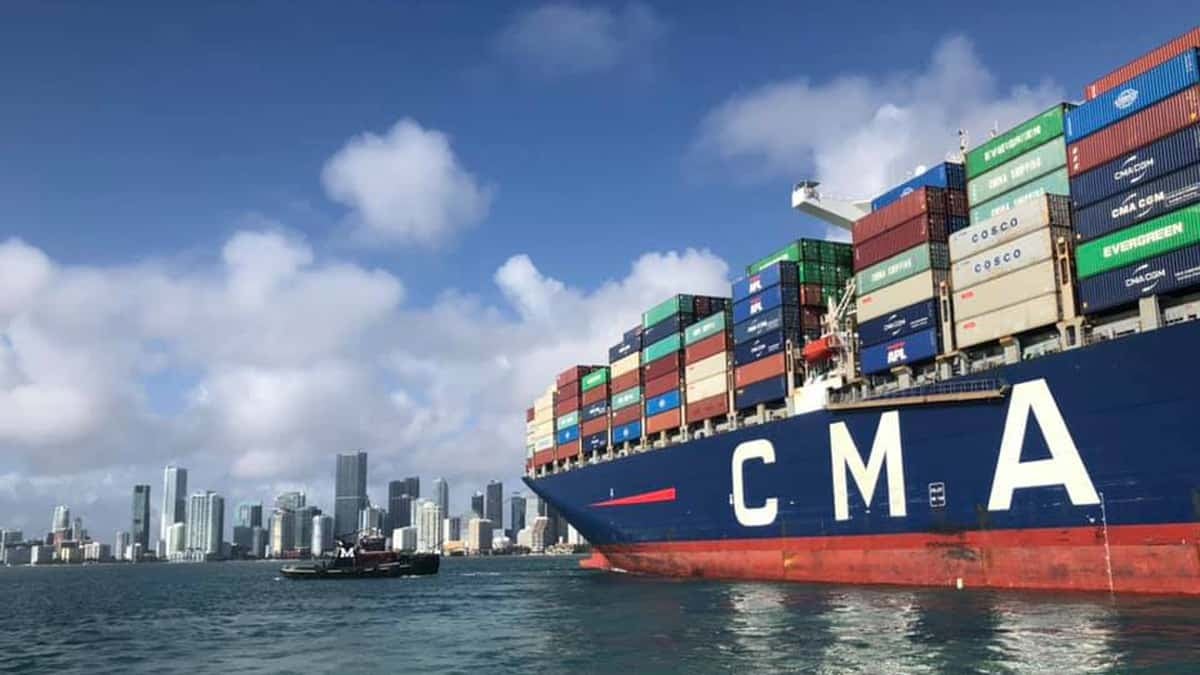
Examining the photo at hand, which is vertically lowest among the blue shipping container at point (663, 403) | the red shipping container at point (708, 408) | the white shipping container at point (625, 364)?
the red shipping container at point (708, 408)

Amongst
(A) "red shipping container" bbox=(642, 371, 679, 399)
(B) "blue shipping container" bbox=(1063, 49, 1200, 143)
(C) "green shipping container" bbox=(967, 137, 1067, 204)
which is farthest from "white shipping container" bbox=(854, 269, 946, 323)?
(A) "red shipping container" bbox=(642, 371, 679, 399)

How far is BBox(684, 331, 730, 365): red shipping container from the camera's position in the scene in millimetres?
50000

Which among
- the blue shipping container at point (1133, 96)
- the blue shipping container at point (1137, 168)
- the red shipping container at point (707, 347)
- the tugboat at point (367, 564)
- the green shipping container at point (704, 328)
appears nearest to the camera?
the blue shipping container at point (1137, 168)

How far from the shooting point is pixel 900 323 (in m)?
37.6

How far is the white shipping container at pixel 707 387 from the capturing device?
162 ft

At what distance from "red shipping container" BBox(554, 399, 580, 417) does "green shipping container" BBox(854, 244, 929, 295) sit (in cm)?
2960

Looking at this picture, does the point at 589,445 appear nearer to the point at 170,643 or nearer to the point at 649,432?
the point at 649,432

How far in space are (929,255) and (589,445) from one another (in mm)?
32063

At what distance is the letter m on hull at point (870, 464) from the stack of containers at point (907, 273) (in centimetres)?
269

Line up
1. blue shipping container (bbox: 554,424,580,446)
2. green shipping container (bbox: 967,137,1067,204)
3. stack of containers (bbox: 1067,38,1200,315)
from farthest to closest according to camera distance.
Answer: blue shipping container (bbox: 554,424,580,446), green shipping container (bbox: 967,137,1067,204), stack of containers (bbox: 1067,38,1200,315)

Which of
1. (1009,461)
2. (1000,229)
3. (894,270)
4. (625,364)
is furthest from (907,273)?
(625,364)

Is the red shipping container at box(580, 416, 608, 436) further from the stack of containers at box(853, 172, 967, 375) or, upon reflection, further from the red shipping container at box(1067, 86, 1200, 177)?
the red shipping container at box(1067, 86, 1200, 177)

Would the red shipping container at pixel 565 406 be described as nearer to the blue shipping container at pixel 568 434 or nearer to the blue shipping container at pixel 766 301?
the blue shipping container at pixel 568 434

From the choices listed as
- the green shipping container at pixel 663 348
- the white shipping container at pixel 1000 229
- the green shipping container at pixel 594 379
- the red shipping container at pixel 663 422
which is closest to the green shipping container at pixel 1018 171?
the white shipping container at pixel 1000 229
